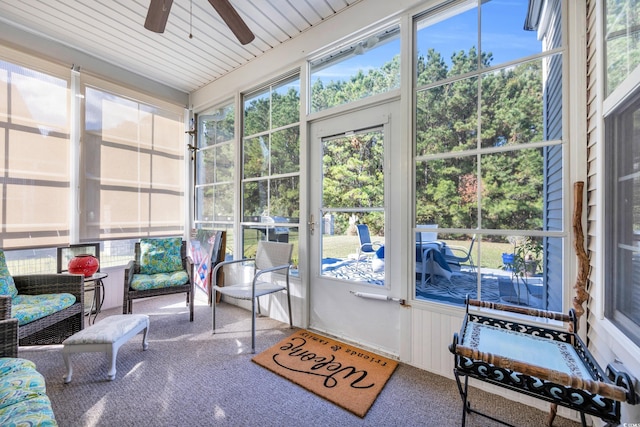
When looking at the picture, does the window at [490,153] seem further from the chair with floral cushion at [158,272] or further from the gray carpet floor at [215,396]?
the chair with floral cushion at [158,272]

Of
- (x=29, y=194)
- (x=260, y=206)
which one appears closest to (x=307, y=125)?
(x=260, y=206)

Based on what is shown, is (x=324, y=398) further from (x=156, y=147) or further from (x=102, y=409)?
(x=156, y=147)

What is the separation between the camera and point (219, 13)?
1839 millimetres

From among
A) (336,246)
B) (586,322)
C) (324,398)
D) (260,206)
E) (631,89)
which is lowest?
(324,398)

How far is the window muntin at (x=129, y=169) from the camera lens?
10.6 feet

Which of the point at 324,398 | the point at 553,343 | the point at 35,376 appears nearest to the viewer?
the point at 35,376

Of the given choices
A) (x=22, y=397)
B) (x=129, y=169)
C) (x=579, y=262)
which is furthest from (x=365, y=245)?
(x=129, y=169)

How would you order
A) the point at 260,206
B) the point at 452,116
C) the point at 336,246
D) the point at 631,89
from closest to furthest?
the point at 631,89 → the point at 452,116 → the point at 336,246 → the point at 260,206

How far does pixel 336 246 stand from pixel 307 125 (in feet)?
4.23

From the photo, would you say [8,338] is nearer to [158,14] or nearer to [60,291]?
[60,291]

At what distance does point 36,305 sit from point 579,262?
3681 mm

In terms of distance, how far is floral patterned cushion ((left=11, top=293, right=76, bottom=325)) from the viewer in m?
1.91

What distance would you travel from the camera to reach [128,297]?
8.84 ft

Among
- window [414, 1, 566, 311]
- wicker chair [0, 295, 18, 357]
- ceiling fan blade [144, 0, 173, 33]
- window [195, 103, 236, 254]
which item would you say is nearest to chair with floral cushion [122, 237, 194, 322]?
window [195, 103, 236, 254]
